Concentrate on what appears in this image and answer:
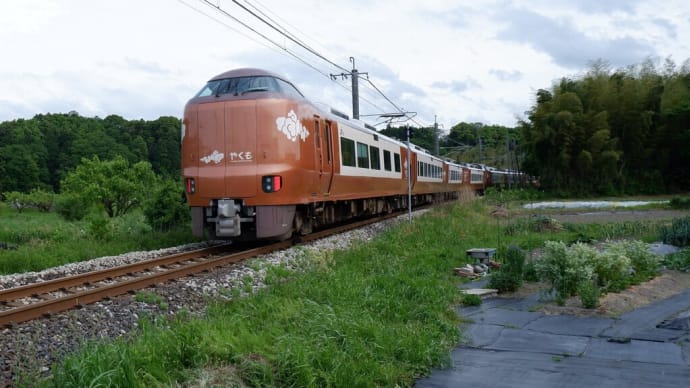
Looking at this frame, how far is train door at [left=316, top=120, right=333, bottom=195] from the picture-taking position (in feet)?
37.2

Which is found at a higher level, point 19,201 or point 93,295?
point 19,201

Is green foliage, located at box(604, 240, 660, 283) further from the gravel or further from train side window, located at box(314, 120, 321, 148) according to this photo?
train side window, located at box(314, 120, 321, 148)

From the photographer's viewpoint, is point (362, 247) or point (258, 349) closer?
point (258, 349)

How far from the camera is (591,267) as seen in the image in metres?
6.44

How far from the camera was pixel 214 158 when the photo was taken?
994cm

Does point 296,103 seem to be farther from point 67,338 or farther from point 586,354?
point 586,354

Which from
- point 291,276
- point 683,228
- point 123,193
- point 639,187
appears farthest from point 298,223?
point 639,187

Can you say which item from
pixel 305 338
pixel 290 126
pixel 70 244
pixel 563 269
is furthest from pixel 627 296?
pixel 70 244

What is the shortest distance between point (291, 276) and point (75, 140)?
5256cm

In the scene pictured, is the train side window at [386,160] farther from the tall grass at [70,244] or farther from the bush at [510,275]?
the bush at [510,275]

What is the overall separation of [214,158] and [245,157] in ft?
1.96

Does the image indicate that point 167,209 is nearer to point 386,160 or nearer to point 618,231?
point 386,160

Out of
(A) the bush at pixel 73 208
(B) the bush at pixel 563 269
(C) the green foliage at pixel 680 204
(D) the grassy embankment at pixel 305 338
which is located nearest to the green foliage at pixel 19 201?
(A) the bush at pixel 73 208

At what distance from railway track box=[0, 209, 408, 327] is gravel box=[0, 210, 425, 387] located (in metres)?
0.15
